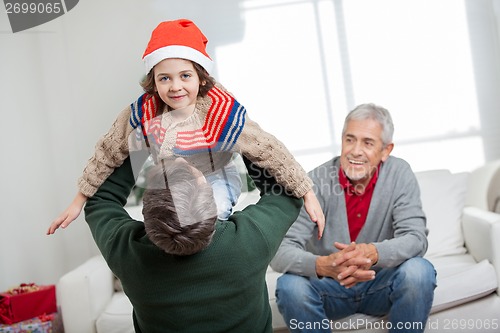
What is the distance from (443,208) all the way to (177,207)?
69.6 inches

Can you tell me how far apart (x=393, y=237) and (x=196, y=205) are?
1264 millimetres

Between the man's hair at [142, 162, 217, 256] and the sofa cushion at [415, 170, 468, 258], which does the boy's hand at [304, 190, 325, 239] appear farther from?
the sofa cushion at [415, 170, 468, 258]

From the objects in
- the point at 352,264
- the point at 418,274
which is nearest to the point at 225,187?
the point at 352,264

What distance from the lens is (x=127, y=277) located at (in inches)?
37.1

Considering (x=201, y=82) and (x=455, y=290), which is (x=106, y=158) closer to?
(x=201, y=82)

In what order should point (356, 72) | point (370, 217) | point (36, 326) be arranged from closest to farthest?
point (370, 217), point (36, 326), point (356, 72)

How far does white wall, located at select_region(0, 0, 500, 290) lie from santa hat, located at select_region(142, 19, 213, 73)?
1.53 m

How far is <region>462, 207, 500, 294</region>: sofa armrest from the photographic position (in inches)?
78.5

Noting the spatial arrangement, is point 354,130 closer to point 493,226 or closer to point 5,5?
point 493,226

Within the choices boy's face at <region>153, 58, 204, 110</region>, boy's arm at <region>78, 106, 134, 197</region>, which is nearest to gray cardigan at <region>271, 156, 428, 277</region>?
boy's face at <region>153, 58, 204, 110</region>

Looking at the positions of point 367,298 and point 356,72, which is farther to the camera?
point 356,72

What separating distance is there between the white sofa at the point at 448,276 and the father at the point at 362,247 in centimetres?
11

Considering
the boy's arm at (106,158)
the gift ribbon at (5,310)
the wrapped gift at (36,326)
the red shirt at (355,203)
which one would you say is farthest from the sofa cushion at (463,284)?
the gift ribbon at (5,310)

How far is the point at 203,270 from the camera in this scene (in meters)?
0.91
